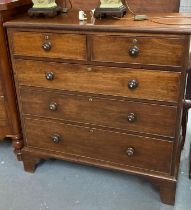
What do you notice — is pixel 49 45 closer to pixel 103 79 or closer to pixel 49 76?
pixel 49 76

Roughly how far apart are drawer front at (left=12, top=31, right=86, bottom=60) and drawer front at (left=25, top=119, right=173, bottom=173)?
1.25 ft

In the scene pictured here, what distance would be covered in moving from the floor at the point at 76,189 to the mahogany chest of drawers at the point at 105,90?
0.13 m

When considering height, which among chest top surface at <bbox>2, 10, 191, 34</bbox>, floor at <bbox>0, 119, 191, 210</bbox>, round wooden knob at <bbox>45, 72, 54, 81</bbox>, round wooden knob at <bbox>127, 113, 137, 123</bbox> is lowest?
floor at <bbox>0, 119, 191, 210</bbox>

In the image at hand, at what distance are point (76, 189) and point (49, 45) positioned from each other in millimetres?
792

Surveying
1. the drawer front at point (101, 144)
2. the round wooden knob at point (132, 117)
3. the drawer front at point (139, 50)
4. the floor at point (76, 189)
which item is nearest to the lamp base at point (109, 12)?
the drawer front at point (139, 50)

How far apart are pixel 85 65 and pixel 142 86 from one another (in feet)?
0.92

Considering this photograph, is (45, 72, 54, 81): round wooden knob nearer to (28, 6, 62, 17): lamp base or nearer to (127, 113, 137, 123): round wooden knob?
(28, 6, 62, 17): lamp base

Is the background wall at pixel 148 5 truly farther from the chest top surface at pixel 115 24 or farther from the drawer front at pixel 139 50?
the drawer front at pixel 139 50

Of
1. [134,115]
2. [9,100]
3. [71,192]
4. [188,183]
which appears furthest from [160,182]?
[9,100]

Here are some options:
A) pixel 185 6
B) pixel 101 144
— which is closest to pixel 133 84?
pixel 101 144

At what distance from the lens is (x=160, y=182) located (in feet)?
5.04

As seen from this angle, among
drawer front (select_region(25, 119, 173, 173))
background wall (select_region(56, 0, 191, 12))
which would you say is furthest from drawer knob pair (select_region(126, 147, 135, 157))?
background wall (select_region(56, 0, 191, 12))

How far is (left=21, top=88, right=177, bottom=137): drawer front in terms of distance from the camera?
1.41 m

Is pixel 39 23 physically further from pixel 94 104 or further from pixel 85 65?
pixel 94 104
